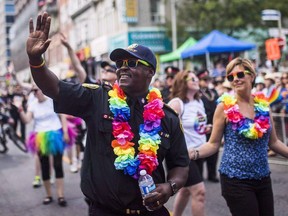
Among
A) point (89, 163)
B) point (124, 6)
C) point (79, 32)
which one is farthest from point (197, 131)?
point (79, 32)

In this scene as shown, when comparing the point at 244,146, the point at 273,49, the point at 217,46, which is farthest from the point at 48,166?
the point at 217,46

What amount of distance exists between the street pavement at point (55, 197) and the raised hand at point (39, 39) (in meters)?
4.21

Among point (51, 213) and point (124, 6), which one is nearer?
point (51, 213)

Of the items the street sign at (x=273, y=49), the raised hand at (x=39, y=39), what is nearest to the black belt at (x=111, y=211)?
the raised hand at (x=39, y=39)

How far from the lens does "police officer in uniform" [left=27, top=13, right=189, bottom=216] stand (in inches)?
114

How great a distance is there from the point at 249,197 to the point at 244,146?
43cm

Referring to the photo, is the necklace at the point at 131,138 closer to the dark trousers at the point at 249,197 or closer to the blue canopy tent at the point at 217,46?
the dark trousers at the point at 249,197

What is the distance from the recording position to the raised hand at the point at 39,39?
8.57 feet

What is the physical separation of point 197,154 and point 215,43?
14.8 m

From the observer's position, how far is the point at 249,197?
152 inches

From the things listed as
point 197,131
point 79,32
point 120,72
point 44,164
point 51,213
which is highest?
point 79,32

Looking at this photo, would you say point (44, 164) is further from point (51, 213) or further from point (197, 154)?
point (197, 154)

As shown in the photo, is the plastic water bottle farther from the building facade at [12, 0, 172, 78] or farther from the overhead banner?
the overhead banner

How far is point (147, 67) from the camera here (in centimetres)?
309
